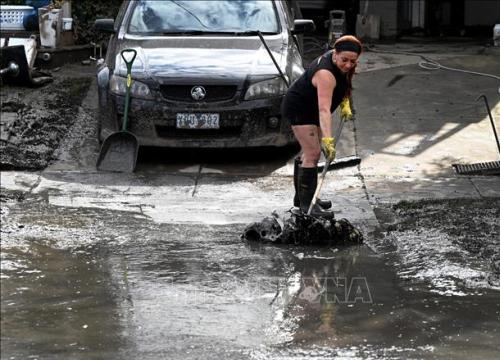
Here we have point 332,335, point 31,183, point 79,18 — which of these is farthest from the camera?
point 79,18

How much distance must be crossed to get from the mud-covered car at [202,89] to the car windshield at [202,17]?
0.22 meters

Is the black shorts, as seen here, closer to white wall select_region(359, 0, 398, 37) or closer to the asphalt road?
the asphalt road

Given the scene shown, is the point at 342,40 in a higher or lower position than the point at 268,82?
higher

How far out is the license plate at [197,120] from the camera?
9.67m

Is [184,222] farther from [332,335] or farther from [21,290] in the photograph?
[332,335]

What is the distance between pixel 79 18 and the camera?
14781 mm

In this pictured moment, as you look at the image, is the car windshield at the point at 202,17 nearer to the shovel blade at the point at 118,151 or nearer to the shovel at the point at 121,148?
the shovel at the point at 121,148

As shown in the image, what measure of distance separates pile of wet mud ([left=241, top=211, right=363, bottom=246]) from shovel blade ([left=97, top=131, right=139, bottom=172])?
263 cm

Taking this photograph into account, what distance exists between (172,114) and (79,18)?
5690 millimetres

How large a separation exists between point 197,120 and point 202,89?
0.31m

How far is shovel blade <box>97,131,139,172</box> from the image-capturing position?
9672mm

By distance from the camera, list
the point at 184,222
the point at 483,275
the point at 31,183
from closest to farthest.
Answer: the point at 483,275
the point at 184,222
the point at 31,183

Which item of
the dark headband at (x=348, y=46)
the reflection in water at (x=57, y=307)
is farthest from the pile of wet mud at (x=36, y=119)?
the dark headband at (x=348, y=46)

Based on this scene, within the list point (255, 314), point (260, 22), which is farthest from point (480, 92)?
point (255, 314)
